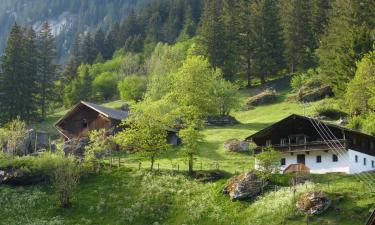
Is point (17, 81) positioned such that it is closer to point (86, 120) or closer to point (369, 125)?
point (86, 120)

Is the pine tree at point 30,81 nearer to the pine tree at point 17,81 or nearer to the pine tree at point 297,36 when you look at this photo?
the pine tree at point 17,81

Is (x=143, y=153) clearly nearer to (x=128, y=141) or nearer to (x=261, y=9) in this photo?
(x=128, y=141)

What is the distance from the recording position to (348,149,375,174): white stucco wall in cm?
6319

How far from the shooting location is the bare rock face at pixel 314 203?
2073 inches

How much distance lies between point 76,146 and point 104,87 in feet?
188

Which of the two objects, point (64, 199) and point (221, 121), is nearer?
point (64, 199)

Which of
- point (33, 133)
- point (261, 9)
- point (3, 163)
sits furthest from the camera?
point (261, 9)

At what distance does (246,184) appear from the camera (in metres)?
58.9

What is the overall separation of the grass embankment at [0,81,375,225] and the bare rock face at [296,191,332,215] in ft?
1.71

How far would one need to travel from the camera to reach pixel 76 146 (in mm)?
79188

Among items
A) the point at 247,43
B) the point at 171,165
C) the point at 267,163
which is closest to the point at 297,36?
the point at 247,43

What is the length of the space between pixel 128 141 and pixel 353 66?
38.0 meters

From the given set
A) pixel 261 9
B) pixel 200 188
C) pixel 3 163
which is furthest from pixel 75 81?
pixel 200 188

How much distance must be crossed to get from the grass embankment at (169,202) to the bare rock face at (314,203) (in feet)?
1.71
